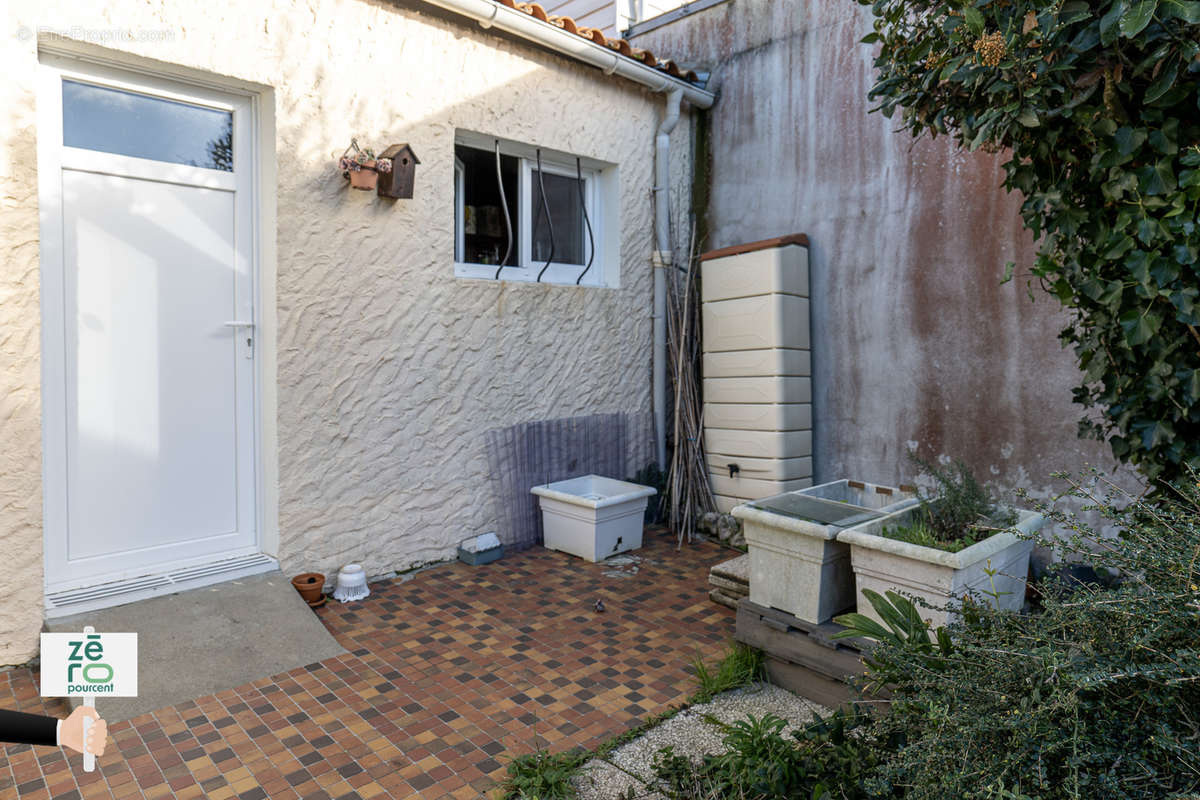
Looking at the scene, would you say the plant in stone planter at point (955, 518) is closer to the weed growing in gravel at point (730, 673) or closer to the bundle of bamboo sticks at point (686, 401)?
the weed growing in gravel at point (730, 673)

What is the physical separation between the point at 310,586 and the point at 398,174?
215cm

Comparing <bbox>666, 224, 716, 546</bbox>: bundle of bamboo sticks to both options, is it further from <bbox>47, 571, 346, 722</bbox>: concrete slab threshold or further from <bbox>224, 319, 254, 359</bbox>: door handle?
<bbox>224, 319, 254, 359</bbox>: door handle

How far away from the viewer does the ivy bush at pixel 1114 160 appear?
206 cm

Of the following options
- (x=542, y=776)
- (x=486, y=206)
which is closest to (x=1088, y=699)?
(x=542, y=776)

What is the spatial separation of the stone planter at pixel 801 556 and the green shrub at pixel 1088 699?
1.02m

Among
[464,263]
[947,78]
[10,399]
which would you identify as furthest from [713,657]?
[10,399]

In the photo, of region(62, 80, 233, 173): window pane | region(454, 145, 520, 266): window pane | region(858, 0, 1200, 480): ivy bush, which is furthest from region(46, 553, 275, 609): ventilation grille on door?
region(858, 0, 1200, 480): ivy bush

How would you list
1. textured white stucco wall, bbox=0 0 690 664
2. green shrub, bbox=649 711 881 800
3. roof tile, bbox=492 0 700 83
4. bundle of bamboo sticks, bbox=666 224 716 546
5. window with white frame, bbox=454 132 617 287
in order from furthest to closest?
bundle of bamboo sticks, bbox=666 224 716 546, window with white frame, bbox=454 132 617 287, roof tile, bbox=492 0 700 83, textured white stucco wall, bbox=0 0 690 664, green shrub, bbox=649 711 881 800

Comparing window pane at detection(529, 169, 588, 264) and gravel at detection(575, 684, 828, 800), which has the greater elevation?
window pane at detection(529, 169, 588, 264)

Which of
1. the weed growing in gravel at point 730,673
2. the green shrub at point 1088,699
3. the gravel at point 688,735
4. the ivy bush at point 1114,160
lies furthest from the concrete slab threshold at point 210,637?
the ivy bush at point 1114,160

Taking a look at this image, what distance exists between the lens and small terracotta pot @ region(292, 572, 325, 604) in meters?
3.83

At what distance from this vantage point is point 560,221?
5406mm

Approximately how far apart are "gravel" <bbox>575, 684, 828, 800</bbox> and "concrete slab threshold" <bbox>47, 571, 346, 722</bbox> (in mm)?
1461

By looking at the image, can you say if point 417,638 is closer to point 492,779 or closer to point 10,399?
point 492,779
